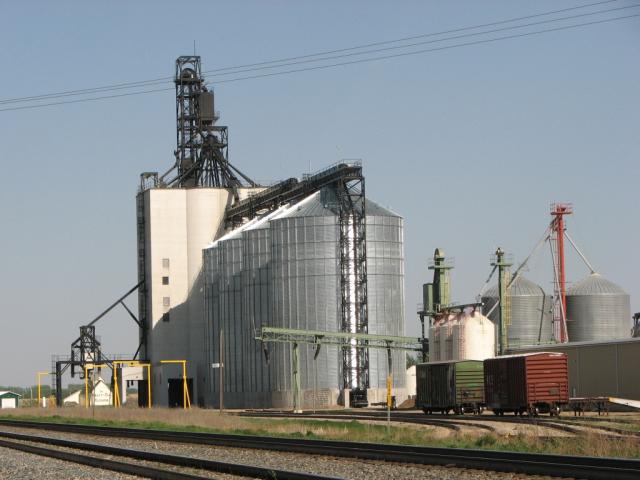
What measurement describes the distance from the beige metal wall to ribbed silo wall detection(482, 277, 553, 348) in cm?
1976

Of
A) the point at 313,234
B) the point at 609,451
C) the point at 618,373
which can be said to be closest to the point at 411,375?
the point at 313,234

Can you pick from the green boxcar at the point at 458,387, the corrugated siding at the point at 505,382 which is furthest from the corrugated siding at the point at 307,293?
the corrugated siding at the point at 505,382

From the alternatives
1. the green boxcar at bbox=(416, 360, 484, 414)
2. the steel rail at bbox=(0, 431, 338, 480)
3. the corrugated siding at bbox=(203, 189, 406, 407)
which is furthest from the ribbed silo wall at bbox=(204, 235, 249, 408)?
the steel rail at bbox=(0, 431, 338, 480)

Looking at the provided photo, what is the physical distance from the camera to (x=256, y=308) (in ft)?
312

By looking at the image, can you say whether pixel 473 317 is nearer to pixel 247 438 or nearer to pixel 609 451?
pixel 247 438

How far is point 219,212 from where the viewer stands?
110 m

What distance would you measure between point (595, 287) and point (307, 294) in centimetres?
2269

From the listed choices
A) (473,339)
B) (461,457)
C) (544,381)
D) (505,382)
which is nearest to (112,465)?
(461,457)

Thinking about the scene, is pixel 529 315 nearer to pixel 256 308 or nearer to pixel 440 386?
pixel 256 308

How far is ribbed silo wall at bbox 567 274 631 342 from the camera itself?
90.6 meters

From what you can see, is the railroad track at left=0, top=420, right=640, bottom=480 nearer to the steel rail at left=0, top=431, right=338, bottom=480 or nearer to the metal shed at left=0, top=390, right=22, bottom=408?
the steel rail at left=0, top=431, right=338, bottom=480

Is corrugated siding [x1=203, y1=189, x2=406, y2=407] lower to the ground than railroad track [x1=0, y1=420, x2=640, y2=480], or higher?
higher

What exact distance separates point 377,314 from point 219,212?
2688 cm

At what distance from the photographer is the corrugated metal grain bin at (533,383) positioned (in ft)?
175
